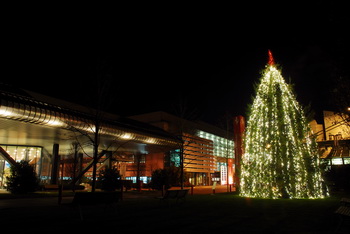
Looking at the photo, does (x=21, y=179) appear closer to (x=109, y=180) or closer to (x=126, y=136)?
(x=109, y=180)

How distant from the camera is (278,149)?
16.5 metres

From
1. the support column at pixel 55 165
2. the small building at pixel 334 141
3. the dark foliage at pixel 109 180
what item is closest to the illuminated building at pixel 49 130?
the support column at pixel 55 165

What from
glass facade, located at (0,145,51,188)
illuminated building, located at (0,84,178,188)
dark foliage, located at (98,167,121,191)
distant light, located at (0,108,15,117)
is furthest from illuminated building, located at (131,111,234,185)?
distant light, located at (0,108,15,117)

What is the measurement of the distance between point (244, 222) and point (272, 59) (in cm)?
1351

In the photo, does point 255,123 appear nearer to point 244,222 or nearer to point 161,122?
point 244,222

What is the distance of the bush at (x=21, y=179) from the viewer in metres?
21.1

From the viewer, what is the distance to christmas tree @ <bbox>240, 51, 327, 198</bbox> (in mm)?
16203

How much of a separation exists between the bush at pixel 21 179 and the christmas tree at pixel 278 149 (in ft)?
52.5

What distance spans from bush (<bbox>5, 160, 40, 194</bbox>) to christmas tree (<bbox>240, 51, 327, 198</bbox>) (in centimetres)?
1601

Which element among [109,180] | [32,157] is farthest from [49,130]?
[32,157]

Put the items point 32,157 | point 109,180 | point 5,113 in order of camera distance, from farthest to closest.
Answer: point 32,157 < point 109,180 < point 5,113

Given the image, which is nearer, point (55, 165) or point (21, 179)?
point (21, 179)

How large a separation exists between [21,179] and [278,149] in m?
18.7

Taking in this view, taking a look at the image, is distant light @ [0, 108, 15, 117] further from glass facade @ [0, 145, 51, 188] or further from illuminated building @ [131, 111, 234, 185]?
illuminated building @ [131, 111, 234, 185]
